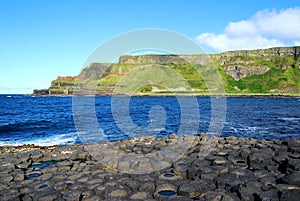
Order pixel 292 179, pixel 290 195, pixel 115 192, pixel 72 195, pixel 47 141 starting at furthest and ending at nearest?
1. pixel 47 141
2. pixel 115 192
3. pixel 72 195
4. pixel 292 179
5. pixel 290 195

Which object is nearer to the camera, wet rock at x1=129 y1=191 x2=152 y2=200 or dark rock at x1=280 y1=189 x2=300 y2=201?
dark rock at x1=280 y1=189 x2=300 y2=201

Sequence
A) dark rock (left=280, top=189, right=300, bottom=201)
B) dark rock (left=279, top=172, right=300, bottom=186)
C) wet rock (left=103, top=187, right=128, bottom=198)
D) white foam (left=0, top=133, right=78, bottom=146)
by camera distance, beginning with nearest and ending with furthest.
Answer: dark rock (left=280, top=189, right=300, bottom=201), dark rock (left=279, top=172, right=300, bottom=186), wet rock (left=103, top=187, right=128, bottom=198), white foam (left=0, top=133, right=78, bottom=146)

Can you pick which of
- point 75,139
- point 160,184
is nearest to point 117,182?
point 160,184

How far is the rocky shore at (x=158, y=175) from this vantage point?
32.2 feet

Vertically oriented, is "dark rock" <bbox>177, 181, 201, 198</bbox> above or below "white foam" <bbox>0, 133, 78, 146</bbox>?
above

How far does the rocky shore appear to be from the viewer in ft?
32.2

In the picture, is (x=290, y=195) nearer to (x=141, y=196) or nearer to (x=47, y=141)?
(x=141, y=196)

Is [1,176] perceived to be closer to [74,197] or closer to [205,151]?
[74,197]

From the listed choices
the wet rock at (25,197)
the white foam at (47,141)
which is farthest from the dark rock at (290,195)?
the white foam at (47,141)

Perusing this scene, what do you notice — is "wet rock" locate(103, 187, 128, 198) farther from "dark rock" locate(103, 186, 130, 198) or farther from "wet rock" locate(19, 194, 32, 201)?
"wet rock" locate(19, 194, 32, 201)

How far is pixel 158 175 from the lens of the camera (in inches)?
→ 484

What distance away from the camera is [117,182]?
37.4ft

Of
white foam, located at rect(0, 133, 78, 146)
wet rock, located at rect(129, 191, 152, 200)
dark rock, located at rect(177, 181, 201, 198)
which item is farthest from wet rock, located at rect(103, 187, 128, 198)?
white foam, located at rect(0, 133, 78, 146)

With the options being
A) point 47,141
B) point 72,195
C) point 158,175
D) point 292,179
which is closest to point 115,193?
point 72,195
